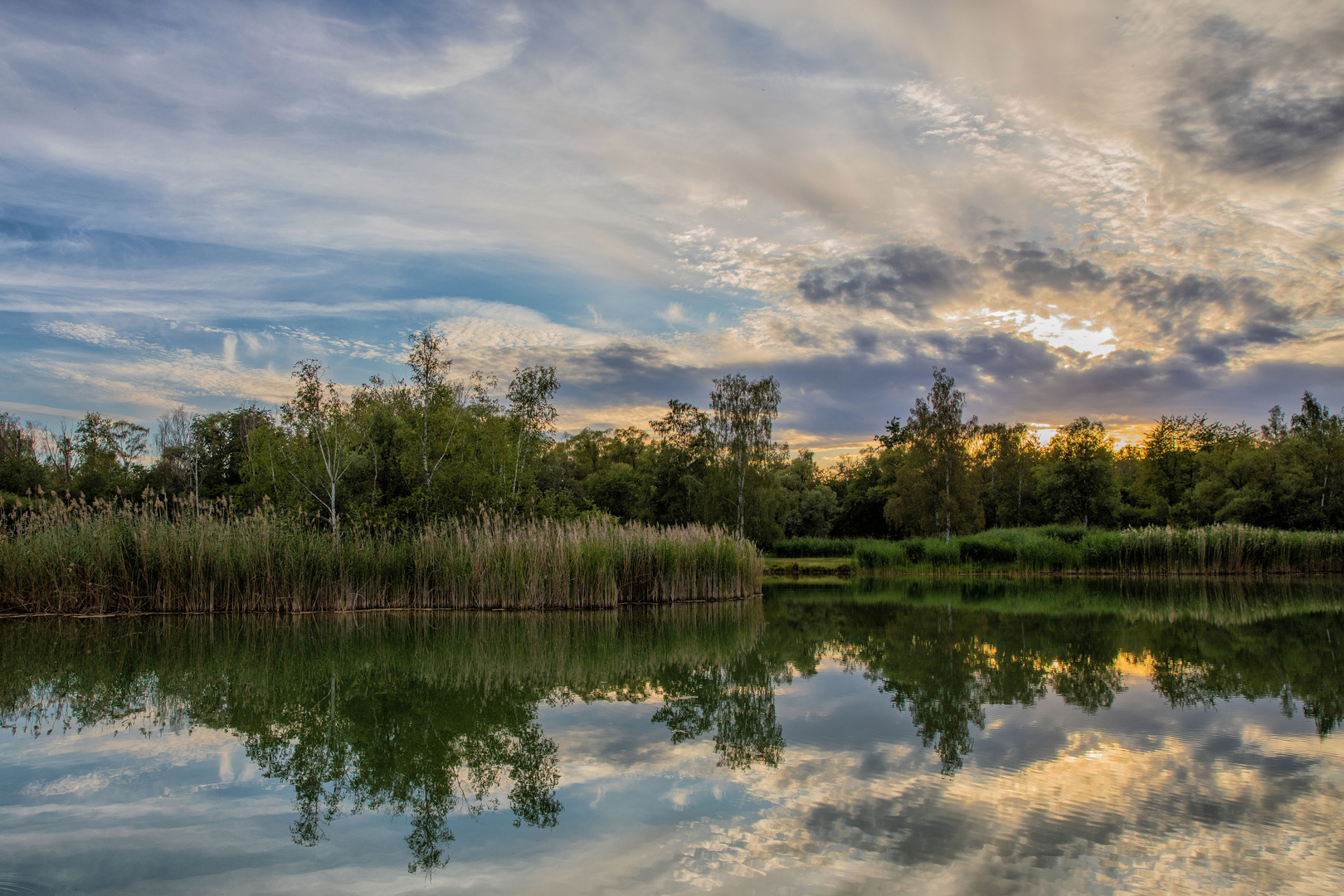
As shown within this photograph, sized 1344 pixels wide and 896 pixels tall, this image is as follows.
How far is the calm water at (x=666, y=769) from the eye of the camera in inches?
129

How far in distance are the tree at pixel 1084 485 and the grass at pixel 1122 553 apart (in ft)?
42.2

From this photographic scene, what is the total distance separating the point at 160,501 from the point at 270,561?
2528mm

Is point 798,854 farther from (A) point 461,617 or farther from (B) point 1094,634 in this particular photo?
(A) point 461,617

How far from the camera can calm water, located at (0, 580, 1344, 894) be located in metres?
3.28

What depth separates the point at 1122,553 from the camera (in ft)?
90.8

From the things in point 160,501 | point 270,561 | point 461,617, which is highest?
point 160,501

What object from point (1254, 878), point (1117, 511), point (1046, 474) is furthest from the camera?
point (1046, 474)

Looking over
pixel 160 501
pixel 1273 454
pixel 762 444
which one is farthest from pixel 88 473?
pixel 1273 454

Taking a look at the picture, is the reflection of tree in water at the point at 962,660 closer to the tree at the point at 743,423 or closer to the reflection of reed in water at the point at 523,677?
the reflection of reed in water at the point at 523,677

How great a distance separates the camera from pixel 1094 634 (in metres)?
11.3

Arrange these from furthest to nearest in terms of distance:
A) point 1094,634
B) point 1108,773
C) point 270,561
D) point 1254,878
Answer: point 270,561 < point 1094,634 < point 1108,773 < point 1254,878

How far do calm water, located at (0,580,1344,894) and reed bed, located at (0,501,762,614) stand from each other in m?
3.72

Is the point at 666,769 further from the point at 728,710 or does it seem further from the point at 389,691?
the point at 389,691

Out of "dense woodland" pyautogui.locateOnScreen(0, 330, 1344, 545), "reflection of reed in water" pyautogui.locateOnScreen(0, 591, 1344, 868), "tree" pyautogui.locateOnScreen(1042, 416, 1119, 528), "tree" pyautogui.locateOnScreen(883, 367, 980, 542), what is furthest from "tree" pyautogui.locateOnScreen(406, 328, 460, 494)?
"tree" pyautogui.locateOnScreen(1042, 416, 1119, 528)
